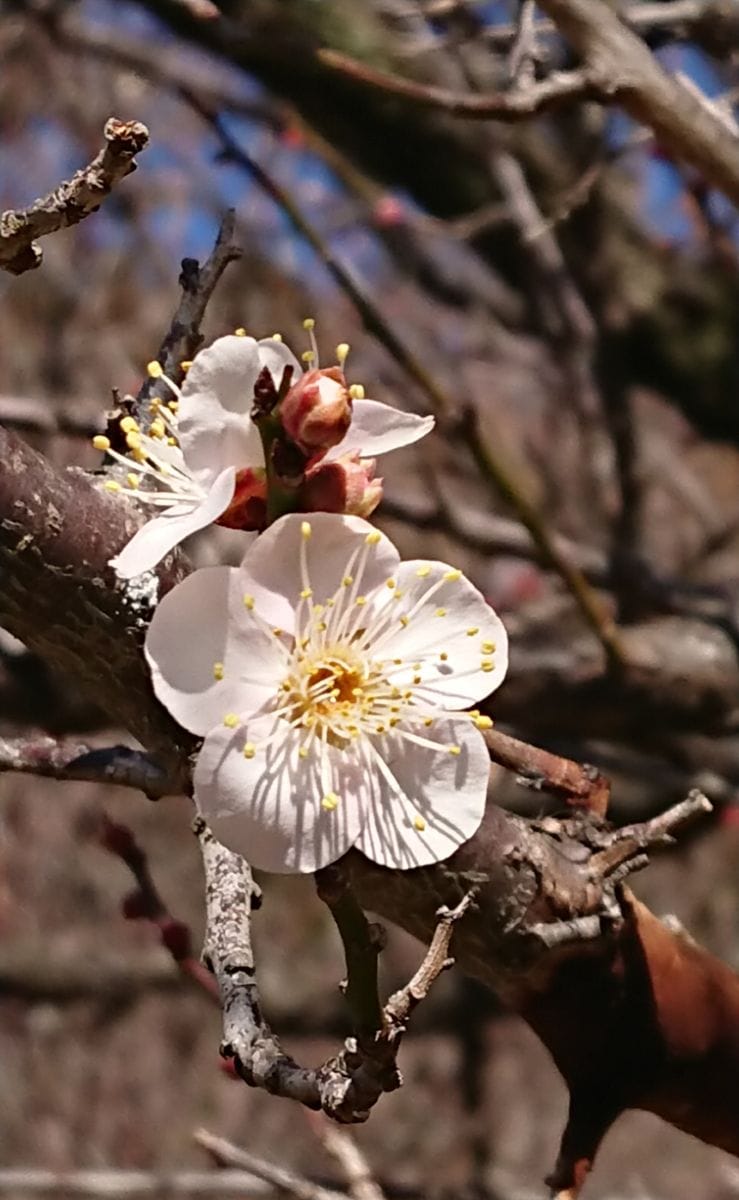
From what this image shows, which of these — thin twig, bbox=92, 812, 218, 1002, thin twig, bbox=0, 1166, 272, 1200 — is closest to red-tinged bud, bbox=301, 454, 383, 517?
thin twig, bbox=92, 812, 218, 1002

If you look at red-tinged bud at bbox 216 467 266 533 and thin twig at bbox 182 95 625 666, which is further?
thin twig at bbox 182 95 625 666

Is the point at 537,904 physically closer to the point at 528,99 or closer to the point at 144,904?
the point at 144,904

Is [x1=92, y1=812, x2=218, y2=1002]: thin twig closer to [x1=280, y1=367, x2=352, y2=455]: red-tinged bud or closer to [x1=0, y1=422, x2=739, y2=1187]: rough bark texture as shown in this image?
[x1=0, y1=422, x2=739, y2=1187]: rough bark texture

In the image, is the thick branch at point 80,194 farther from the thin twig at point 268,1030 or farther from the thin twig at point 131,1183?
the thin twig at point 131,1183

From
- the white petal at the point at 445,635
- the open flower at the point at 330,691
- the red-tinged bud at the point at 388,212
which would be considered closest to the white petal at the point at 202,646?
the open flower at the point at 330,691

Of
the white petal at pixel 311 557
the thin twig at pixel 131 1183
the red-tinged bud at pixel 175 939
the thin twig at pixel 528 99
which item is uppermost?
the thin twig at pixel 528 99

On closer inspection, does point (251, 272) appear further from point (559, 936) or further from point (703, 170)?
point (559, 936)
